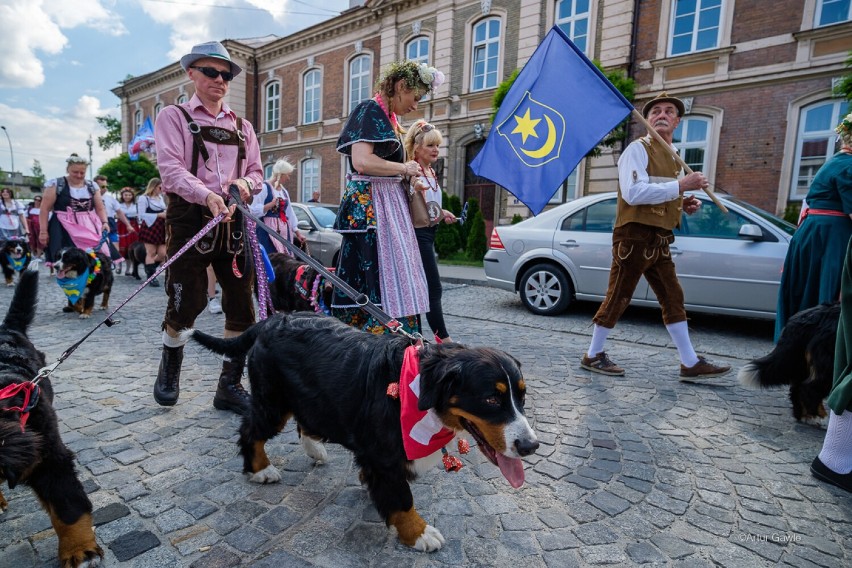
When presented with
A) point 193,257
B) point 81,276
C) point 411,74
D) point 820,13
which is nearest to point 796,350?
point 411,74

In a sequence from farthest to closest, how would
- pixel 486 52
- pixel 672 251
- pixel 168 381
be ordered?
pixel 486 52 < pixel 672 251 < pixel 168 381

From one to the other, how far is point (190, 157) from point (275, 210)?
11.1 ft

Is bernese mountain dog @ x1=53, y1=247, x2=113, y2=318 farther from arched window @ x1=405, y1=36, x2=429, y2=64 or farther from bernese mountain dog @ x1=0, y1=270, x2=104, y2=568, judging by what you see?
arched window @ x1=405, y1=36, x2=429, y2=64

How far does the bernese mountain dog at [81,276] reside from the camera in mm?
6387

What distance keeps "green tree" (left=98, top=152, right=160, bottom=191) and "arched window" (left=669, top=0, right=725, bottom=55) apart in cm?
2890

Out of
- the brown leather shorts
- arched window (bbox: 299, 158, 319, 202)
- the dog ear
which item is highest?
arched window (bbox: 299, 158, 319, 202)

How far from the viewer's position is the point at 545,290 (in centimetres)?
705

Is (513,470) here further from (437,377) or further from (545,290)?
(545,290)

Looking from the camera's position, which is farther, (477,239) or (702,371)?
(477,239)

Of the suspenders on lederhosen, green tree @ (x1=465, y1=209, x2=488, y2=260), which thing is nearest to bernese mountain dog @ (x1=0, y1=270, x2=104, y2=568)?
the suspenders on lederhosen

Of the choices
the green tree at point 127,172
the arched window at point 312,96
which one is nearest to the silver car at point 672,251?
the arched window at point 312,96

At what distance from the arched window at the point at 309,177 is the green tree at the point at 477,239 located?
1111 centimetres

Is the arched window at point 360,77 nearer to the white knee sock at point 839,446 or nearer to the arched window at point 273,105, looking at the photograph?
the arched window at point 273,105

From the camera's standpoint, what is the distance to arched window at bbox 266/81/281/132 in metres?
26.1
